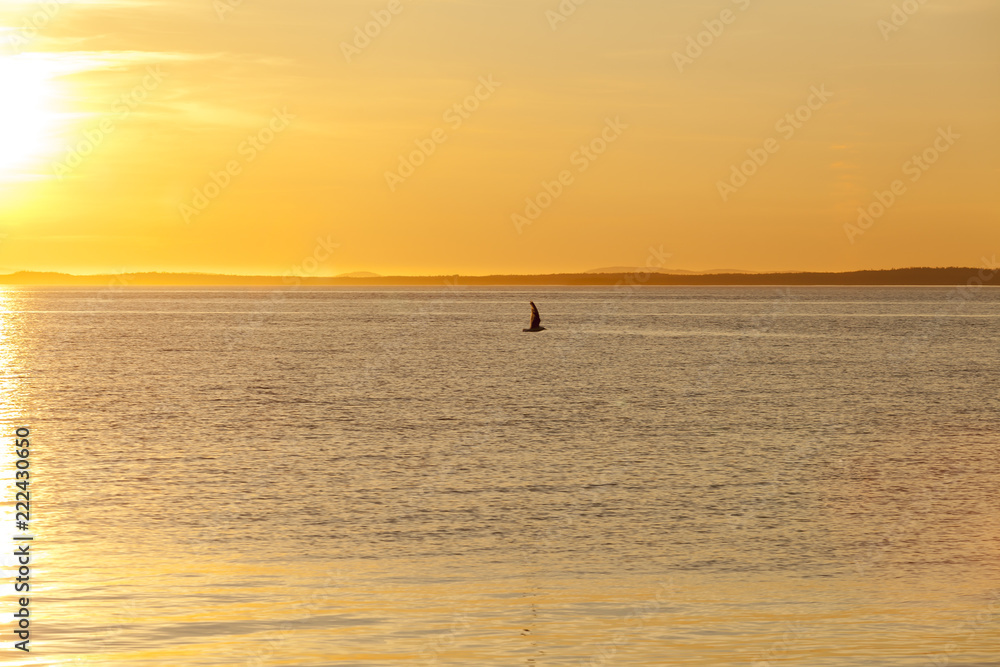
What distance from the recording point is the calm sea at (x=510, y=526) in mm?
17188

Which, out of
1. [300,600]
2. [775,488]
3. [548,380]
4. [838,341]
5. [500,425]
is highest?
[838,341]

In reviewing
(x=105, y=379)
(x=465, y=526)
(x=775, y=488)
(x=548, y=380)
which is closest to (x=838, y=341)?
(x=548, y=380)

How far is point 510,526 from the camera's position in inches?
1056

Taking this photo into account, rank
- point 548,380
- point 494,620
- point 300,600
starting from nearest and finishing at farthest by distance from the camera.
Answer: point 494,620, point 300,600, point 548,380

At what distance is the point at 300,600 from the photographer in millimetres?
19594

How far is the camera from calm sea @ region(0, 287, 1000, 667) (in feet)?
56.4

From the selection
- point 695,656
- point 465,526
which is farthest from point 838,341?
point 695,656

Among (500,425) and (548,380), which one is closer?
(500,425)

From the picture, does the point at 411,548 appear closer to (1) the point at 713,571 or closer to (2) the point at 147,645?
(1) the point at 713,571

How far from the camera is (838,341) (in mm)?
132750

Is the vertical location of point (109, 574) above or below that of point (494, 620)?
above

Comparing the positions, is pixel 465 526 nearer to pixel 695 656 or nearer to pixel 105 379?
pixel 695 656

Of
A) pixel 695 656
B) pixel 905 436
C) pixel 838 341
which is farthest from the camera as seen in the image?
pixel 838 341

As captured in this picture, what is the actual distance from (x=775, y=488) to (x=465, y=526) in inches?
428
